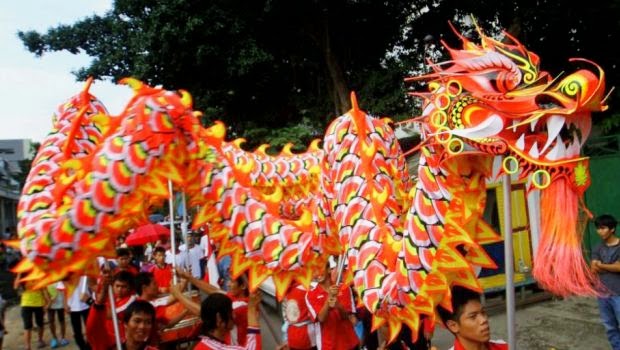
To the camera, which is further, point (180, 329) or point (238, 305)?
point (180, 329)

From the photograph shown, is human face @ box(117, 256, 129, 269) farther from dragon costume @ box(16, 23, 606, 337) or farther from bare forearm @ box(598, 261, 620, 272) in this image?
bare forearm @ box(598, 261, 620, 272)

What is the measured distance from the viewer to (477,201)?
7.91 ft

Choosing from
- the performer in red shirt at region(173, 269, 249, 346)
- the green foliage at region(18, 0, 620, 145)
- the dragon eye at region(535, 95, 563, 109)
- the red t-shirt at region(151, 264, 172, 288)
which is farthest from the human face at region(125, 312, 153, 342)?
the green foliage at region(18, 0, 620, 145)

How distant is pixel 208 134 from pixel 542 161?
186 centimetres

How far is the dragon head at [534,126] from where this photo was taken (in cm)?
195

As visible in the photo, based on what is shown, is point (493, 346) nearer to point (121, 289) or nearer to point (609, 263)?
point (121, 289)

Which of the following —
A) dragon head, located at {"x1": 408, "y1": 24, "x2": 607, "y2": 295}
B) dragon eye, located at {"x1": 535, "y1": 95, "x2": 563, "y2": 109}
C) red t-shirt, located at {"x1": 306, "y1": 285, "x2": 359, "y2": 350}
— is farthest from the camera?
red t-shirt, located at {"x1": 306, "y1": 285, "x2": 359, "y2": 350}

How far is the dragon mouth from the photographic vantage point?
2.03 metres

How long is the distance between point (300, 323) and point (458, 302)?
1788mm

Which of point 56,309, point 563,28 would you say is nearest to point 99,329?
point 56,309

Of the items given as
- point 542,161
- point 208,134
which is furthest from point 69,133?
point 542,161

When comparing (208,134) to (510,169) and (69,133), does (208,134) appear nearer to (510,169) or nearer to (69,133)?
(69,133)

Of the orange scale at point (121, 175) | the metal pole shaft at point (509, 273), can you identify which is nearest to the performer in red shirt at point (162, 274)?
the orange scale at point (121, 175)

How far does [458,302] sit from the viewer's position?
88.6 inches
